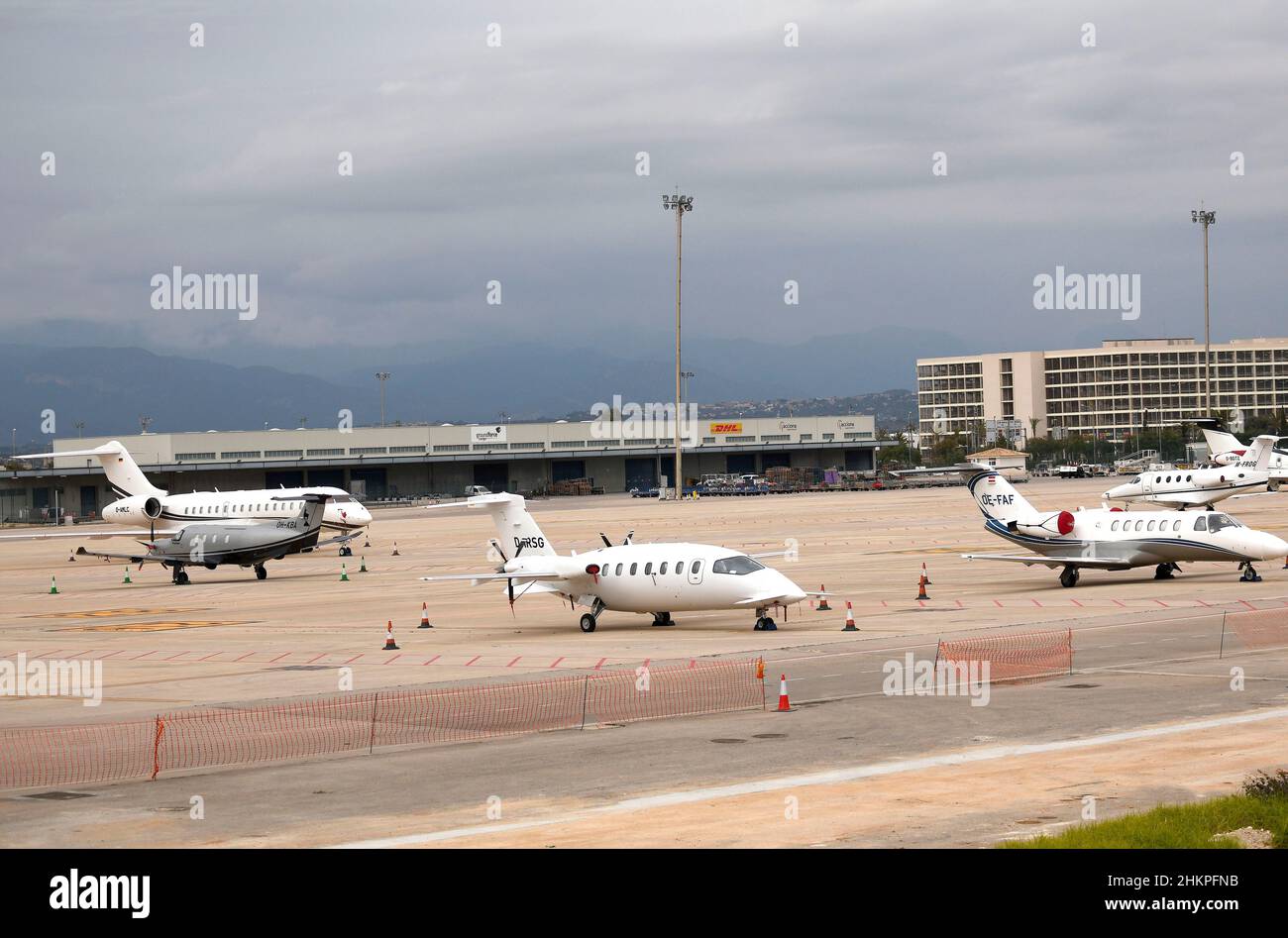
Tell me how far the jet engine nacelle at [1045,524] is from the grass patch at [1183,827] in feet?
103

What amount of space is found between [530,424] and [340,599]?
140m

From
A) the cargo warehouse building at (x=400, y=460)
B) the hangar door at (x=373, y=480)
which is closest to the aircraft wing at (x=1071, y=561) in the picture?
the cargo warehouse building at (x=400, y=460)

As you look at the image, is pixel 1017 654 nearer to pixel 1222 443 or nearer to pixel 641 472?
pixel 1222 443

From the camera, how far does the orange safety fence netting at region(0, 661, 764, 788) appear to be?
22.2 meters

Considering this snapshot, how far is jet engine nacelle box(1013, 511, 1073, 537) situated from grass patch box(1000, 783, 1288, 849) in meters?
31.4

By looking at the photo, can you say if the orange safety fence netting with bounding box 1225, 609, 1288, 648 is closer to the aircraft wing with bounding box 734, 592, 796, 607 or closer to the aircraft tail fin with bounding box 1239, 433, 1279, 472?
the aircraft wing with bounding box 734, 592, 796, 607

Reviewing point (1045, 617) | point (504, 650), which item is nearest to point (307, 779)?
point (504, 650)

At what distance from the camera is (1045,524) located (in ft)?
155

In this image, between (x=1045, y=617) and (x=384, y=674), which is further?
(x=1045, y=617)

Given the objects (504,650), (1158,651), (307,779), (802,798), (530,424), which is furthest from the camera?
(530,424)

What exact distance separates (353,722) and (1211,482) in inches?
2987

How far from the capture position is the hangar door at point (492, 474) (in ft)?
632
